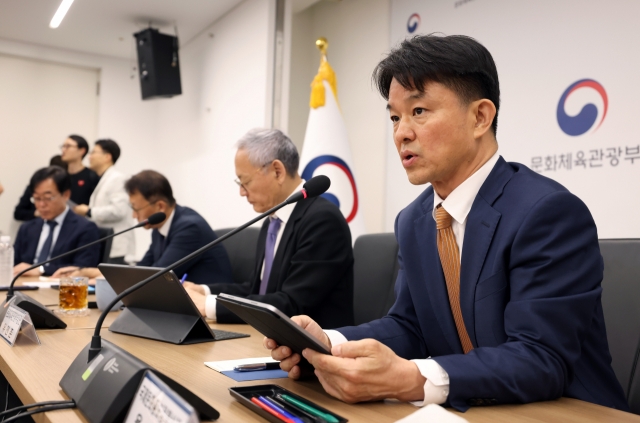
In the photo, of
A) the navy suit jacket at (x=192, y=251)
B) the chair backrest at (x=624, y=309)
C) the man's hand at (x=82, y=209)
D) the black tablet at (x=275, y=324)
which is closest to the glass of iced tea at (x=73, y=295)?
the navy suit jacket at (x=192, y=251)

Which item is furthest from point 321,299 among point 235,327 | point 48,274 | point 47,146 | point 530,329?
point 47,146

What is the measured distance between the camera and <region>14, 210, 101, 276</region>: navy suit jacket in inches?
129

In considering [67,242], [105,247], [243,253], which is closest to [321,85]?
[243,253]

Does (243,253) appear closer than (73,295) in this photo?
No

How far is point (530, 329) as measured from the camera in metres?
0.93

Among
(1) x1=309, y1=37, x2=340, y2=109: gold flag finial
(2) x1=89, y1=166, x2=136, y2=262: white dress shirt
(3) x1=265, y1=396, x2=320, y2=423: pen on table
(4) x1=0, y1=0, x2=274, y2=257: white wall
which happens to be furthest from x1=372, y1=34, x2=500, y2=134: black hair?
(2) x1=89, y1=166, x2=136, y2=262: white dress shirt

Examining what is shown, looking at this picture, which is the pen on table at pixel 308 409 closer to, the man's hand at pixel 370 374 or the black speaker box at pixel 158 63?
the man's hand at pixel 370 374

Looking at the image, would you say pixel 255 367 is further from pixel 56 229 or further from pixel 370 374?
pixel 56 229

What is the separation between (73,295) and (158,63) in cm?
349

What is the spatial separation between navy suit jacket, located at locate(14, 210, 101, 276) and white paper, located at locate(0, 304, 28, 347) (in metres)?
1.86

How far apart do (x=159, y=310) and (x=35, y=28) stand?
15.5 feet

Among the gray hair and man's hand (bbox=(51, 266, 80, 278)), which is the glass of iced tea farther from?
man's hand (bbox=(51, 266, 80, 278))

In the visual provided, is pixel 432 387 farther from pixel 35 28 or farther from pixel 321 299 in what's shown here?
pixel 35 28

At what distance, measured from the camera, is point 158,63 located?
15.9ft
